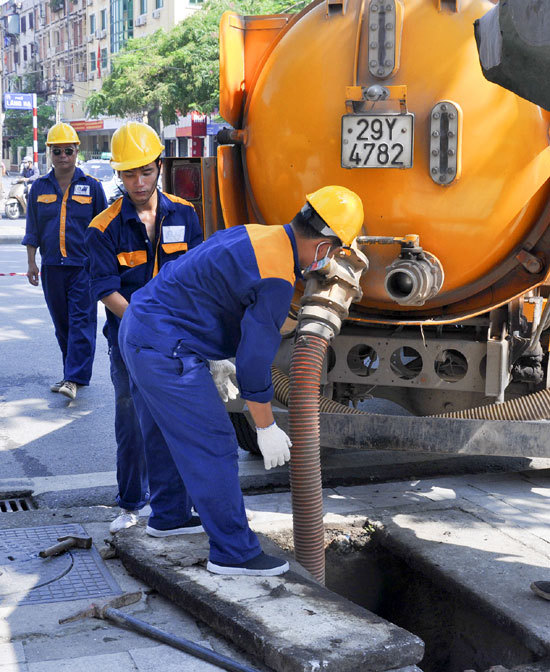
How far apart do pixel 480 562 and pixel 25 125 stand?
6502 cm

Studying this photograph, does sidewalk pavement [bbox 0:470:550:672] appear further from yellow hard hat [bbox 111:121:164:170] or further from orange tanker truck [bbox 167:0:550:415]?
yellow hard hat [bbox 111:121:164:170]

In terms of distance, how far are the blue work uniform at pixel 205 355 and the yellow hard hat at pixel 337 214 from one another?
14 centimetres

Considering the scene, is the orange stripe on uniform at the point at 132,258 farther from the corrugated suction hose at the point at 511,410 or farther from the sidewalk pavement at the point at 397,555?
the sidewalk pavement at the point at 397,555

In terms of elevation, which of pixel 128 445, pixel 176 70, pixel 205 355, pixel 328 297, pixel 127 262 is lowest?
pixel 128 445

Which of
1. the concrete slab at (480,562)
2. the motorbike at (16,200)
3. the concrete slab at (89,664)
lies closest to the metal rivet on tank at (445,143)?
the concrete slab at (480,562)

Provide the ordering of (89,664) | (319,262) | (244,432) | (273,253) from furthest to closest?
(244,432)
(319,262)
(273,253)
(89,664)

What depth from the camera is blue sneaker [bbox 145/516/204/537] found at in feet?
13.4

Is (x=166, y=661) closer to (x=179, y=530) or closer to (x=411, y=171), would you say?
(x=179, y=530)

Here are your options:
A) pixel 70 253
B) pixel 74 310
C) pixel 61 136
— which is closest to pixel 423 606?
pixel 74 310

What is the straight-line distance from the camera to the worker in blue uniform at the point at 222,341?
342 cm

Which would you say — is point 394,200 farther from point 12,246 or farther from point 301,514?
point 12,246

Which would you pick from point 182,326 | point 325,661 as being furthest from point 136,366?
point 325,661

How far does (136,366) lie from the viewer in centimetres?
365

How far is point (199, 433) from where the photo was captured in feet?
11.8
